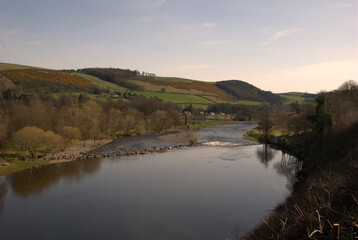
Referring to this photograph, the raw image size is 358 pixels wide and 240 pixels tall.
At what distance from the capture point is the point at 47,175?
90.4 feet

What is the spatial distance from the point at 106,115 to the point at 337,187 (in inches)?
2134

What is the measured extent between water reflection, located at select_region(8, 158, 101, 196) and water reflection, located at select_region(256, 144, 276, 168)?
811 inches

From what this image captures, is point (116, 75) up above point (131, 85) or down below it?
above

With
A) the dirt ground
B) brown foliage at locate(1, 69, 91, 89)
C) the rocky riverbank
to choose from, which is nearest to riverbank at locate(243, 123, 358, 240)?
the rocky riverbank

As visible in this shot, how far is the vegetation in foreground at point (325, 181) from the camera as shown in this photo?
6.67 meters

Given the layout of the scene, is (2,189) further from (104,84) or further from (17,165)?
(104,84)

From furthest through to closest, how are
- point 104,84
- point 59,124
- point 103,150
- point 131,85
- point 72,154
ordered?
point 131,85 < point 104,84 < point 59,124 < point 103,150 < point 72,154

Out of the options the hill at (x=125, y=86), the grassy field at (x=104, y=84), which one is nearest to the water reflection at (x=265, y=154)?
the hill at (x=125, y=86)

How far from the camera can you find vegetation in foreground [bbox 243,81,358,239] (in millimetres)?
6672

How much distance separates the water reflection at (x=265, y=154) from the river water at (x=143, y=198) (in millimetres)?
626

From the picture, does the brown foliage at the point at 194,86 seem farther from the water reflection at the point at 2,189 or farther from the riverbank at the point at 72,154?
the water reflection at the point at 2,189

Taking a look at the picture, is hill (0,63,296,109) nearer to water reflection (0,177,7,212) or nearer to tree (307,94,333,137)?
water reflection (0,177,7,212)

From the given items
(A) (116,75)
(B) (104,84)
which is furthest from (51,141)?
(A) (116,75)

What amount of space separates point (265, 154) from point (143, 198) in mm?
24268
